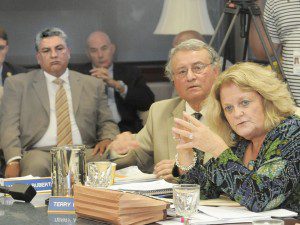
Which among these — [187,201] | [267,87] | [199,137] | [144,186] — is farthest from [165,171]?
[187,201]

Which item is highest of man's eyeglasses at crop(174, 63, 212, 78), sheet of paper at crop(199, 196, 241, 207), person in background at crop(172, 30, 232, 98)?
person in background at crop(172, 30, 232, 98)

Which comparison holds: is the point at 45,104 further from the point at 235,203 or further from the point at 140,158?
the point at 235,203

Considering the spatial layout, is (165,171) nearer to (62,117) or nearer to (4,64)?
(62,117)

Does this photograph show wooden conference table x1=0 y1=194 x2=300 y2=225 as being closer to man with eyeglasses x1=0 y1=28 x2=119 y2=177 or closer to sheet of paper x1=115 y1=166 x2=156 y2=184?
sheet of paper x1=115 y1=166 x2=156 y2=184

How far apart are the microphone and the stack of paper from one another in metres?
0.50

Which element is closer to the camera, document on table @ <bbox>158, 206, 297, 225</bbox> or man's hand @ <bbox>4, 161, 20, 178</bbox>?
document on table @ <bbox>158, 206, 297, 225</bbox>

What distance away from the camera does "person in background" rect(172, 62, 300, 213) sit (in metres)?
2.55

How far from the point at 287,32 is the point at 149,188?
226 centimetres

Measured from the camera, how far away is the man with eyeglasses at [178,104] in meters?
3.89

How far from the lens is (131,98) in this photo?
229 inches

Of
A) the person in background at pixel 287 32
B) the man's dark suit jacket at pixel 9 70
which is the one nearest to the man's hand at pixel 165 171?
the person in background at pixel 287 32

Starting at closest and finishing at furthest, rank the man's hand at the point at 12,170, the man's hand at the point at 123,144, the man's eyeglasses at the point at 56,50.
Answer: the man's hand at the point at 123,144, the man's hand at the point at 12,170, the man's eyeglasses at the point at 56,50

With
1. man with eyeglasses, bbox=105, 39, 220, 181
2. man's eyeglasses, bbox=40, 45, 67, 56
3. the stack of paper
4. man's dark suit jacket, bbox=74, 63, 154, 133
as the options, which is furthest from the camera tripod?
the stack of paper

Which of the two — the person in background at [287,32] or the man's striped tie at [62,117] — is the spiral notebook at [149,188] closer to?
the person in background at [287,32]
